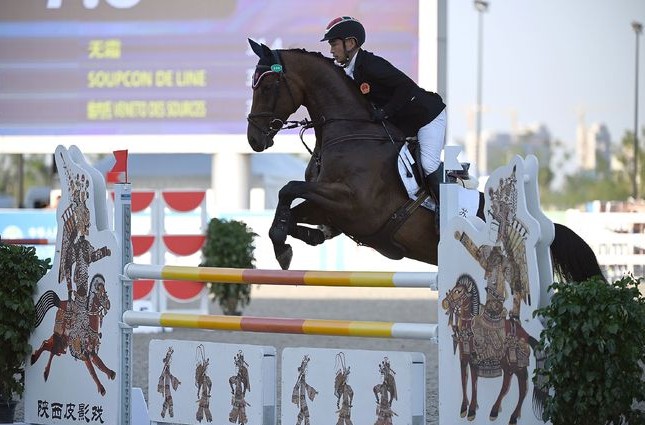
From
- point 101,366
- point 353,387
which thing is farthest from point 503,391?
point 101,366

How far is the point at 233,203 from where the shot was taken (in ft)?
51.4

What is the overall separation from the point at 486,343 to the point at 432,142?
1.56m

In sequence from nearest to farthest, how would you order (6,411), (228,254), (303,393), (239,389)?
→ (303,393)
(239,389)
(6,411)
(228,254)

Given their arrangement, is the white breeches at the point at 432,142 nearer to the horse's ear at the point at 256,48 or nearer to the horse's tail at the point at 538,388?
the horse's ear at the point at 256,48

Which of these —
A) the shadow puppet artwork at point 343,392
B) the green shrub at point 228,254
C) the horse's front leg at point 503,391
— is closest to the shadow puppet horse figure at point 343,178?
the shadow puppet artwork at point 343,392

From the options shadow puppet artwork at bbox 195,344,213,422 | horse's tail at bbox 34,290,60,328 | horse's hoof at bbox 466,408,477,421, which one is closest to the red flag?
horse's tail at bbox 34,290,60,328

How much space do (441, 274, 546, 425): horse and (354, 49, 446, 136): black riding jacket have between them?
55.6 inches

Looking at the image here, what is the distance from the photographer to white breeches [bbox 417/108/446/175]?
215 inches

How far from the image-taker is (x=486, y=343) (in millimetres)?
4129

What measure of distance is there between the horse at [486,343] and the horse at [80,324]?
1441 millimetres

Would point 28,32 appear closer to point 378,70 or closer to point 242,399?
point 378,70

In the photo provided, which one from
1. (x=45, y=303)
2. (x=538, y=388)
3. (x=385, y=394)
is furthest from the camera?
(x=45, y=303)

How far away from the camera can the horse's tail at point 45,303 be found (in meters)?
5.10

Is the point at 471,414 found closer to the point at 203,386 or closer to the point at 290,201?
the point at 203,386
